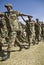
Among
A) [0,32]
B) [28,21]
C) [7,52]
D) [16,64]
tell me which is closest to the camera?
[16,64]

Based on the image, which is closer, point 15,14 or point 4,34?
point 15,14

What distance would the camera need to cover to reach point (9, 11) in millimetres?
9641

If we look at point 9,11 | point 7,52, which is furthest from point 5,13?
point 7,52

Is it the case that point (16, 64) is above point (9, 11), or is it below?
below

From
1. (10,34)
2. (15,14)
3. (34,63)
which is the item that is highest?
(15,14)

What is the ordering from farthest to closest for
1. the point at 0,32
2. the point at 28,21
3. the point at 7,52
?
1. the point at 28,21
2. the point at 0,32
3. the point at 7,52

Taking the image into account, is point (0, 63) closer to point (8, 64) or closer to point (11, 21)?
point (8, 64)

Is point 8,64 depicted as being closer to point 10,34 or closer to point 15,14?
point 10,34

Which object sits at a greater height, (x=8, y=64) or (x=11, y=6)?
(x=11, y=6)

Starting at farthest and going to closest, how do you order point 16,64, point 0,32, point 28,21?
1. point 28,21
2. point 0,32
3. point 16,64

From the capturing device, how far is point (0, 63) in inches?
318

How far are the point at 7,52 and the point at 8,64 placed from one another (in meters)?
1.58

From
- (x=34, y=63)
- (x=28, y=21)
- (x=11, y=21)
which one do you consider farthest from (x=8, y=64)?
(x=28, y=21)

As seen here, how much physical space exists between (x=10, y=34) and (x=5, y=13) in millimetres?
866
